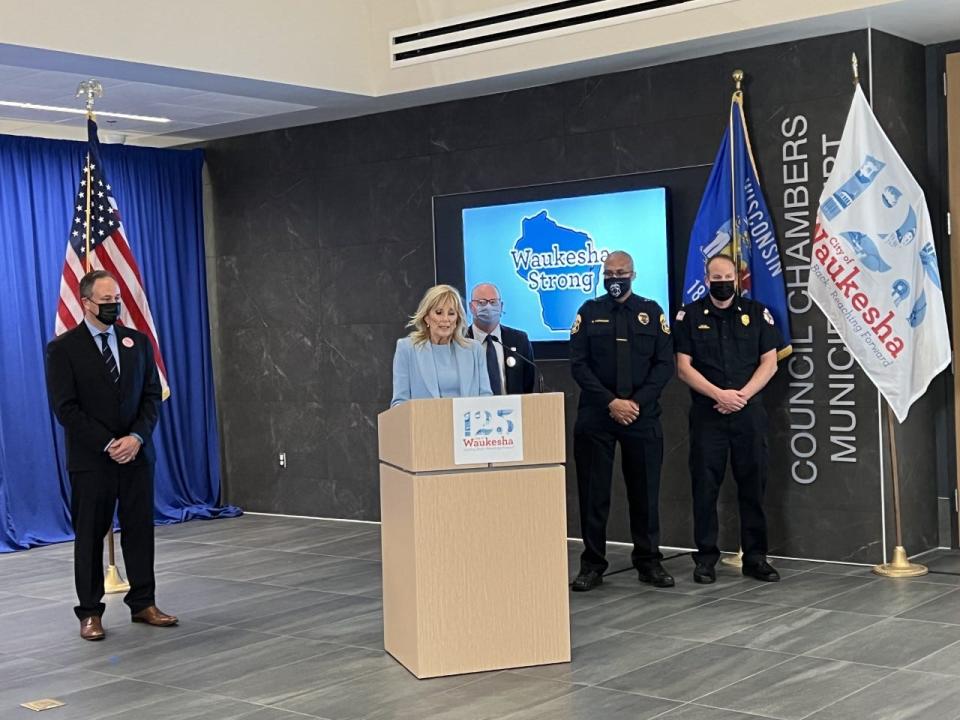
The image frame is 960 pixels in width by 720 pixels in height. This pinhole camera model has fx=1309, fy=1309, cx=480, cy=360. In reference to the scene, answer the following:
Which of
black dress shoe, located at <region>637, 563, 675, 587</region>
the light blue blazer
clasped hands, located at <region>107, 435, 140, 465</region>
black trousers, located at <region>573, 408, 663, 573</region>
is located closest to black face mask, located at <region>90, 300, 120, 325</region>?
clasped hands, located at <region>107, 435, 140, 465</region>

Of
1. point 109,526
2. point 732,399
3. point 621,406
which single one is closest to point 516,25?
point 621,406

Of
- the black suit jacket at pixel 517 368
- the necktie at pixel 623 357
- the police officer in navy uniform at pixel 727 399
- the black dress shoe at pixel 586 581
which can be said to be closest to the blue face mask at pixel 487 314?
the black suit jacket at pixel 517 368

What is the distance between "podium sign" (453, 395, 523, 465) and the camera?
5.14 m

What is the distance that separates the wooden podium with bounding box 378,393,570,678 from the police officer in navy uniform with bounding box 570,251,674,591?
1.52 m

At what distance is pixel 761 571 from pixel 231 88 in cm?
429

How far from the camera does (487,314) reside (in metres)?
6.42

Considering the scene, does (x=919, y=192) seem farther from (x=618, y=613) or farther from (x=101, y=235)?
(x=101, y=235)

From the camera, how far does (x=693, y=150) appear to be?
25.5 feet

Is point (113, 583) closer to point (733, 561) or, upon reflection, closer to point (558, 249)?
point (558, 249)

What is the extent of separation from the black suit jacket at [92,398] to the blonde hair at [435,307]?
1.55 metres

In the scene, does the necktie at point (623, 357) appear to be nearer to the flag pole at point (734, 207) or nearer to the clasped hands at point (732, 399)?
the clasped hands at point (732, 399)

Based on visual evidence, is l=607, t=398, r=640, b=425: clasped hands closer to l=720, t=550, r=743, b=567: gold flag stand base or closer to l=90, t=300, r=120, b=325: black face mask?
l=720, t=550, r=743, b=567: gold flag stand base

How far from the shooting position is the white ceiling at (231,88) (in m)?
6.95

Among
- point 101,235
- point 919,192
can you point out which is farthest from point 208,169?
point 919,192
